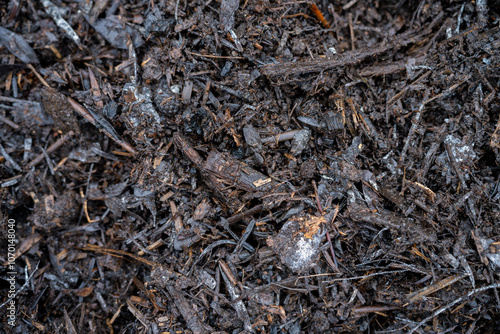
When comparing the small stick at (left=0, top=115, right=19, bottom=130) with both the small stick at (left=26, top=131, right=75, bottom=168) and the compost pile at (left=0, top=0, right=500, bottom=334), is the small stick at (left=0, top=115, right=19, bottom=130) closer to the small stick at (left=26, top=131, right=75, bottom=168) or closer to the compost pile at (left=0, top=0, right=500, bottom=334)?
the compost pile at (left=0, top=0, right=500, bottom=334)

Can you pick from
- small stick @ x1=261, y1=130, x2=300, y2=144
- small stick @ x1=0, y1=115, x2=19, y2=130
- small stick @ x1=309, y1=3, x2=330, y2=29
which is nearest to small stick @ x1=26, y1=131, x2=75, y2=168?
small stick @ x1=0, y1=115, x2=19, y2=130

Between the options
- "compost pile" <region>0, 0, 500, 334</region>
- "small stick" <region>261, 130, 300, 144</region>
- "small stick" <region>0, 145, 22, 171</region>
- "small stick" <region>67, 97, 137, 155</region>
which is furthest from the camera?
"small stick" <region>0, 145, 22, 171</region>

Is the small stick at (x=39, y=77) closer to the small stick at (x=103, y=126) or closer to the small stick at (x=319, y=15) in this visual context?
the small stick at (x=103, y=126)

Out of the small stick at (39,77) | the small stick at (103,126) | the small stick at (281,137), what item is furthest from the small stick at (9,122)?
the small stick at (281,137)

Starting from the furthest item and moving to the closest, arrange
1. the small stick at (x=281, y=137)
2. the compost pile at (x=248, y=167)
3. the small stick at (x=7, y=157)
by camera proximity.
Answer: the small stick at (x=7, y=157) < the small stick at (x=281, y=137) < the compost pile at (x=248, y=167)

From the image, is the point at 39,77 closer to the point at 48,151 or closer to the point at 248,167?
the point at 48,151

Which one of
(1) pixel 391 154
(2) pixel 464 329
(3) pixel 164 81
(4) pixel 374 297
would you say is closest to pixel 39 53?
(3) pixel 164 81

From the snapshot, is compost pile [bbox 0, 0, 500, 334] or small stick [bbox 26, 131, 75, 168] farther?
small stick [bbox 26, 131, 75, 168]

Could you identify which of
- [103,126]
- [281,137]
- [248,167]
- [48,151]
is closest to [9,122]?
[48,151]

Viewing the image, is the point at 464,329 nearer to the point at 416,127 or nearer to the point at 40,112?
the point at 416,127

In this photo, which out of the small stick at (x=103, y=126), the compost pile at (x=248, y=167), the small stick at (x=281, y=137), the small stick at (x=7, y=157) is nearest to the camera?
the compost pile at (x=248, y=167)
